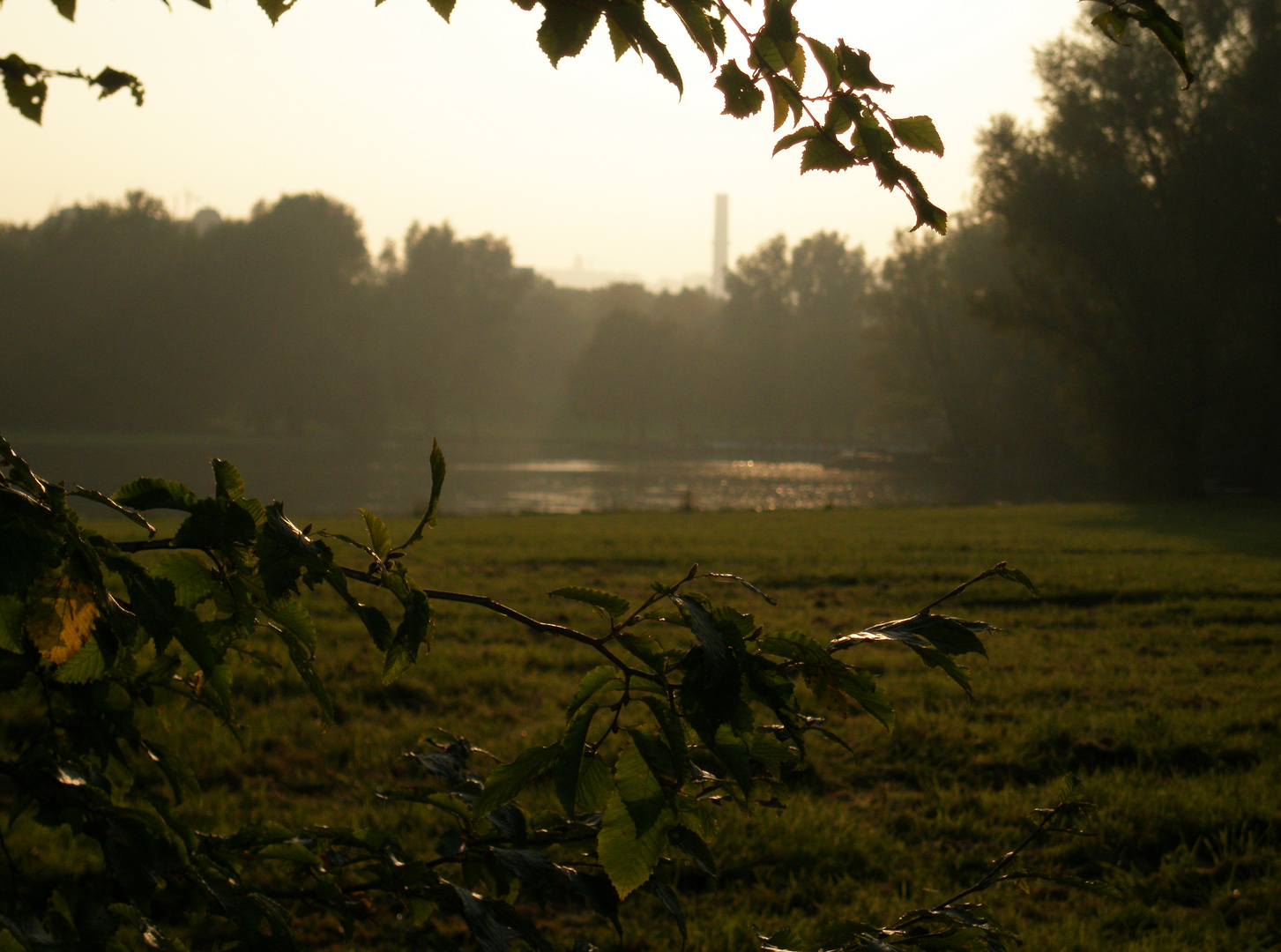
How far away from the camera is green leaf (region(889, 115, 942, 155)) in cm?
109

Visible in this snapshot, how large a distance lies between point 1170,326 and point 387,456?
26.5 m

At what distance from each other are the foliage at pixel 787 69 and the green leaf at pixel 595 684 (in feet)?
1.87

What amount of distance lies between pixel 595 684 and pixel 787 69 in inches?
28.3

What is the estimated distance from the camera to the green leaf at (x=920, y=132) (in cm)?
109

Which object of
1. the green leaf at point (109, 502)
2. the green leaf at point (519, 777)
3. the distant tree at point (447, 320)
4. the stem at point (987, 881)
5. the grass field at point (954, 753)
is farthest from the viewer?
the distant tree at point (447, 320)

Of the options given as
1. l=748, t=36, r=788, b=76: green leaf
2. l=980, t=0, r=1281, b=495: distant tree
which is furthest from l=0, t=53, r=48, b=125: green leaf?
l=980, t=0, r=1281, b=495: distant tree

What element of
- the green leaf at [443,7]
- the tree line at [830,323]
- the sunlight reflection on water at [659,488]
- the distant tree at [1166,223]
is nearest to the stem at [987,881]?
the green leaf at [443,7]

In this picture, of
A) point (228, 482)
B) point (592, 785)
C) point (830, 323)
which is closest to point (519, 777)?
point (592, 785)

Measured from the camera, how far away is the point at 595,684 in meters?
0.98

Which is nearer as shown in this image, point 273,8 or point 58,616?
point 58,616

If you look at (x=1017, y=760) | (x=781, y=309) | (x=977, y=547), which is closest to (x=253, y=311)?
(x=781, y=309)

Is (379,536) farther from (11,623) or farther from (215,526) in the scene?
(11,623)

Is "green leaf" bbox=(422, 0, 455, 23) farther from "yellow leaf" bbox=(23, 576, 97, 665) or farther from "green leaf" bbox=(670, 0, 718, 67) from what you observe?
"yellow leaf" bbox=(23, 576, 97, 665)

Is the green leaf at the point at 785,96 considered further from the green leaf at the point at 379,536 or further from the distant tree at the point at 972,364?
the distant tree at the point at 972,364
